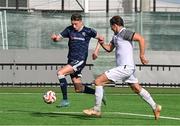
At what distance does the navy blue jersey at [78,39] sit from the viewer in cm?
1627

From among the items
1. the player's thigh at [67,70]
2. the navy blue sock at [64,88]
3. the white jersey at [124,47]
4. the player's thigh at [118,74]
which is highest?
the white jersey at [124,47]

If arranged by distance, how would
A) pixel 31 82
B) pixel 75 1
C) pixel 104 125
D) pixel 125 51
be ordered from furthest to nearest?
pixel 75 1 < pixel 31 82 < pixel 125 51 < pixel 104 125

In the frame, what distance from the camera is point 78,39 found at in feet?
53.5

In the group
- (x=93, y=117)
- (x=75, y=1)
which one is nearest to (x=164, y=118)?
(x=93, y=117)

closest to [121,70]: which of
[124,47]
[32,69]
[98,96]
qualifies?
[124,47]

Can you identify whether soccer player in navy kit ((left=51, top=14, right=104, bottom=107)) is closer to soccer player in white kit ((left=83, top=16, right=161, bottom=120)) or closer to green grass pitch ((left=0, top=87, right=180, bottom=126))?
green grass pitch ((left=0, top=87, right=180, bottom=126))

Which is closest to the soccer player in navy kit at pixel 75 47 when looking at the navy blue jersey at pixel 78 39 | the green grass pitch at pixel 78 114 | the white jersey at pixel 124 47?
the navy blue jersey at pixel 78 39

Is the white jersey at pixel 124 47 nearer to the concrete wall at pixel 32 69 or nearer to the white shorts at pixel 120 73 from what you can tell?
the white shorts at pixel 120 73

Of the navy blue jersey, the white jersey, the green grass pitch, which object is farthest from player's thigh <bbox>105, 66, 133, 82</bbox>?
the navy blue jersey

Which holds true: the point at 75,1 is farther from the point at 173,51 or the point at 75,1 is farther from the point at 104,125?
the point at 104,125

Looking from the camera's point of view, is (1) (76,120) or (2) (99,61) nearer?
(1) (76,120)

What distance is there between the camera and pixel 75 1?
4744 centimetres

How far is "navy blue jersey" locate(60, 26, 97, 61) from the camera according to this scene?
53.4ft

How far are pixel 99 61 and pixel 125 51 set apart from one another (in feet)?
52.8
